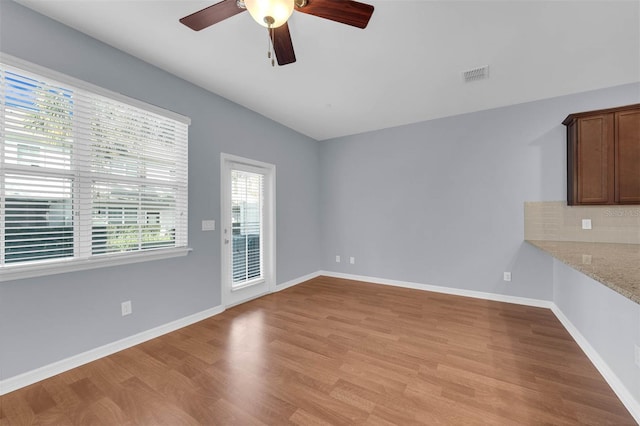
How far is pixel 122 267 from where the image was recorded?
239 cm

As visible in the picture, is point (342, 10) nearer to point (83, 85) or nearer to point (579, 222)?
point (83, 85)

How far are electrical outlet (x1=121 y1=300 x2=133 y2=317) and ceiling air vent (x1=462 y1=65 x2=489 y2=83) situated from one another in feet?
13.7

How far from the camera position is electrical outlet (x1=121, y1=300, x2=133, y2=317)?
2.38 m

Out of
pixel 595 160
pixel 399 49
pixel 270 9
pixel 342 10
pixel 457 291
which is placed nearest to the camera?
pixel 270 9

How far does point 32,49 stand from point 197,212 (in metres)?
1.82

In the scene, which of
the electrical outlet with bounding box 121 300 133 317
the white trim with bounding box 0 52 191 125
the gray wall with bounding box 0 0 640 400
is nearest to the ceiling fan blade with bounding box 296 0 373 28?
the white trim with bounding box 0 52 191 125

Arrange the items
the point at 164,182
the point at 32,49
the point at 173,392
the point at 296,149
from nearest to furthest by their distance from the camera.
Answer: the point at 173,392 → the point at 32,49 → the point at 164,182 → the point at 296,149

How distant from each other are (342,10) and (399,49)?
1.07m

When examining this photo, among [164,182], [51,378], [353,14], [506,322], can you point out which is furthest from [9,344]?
[506,322]

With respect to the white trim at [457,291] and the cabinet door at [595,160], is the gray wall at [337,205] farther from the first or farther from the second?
the cabinet door at [595,160]

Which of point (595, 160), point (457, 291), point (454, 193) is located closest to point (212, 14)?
point (454, 193)

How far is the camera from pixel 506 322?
9.50 ft

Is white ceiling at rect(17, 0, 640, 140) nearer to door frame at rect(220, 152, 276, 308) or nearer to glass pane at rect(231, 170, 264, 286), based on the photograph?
door frame at rect(220, 152, 276, 308)

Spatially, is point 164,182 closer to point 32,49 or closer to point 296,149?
point 32,49
